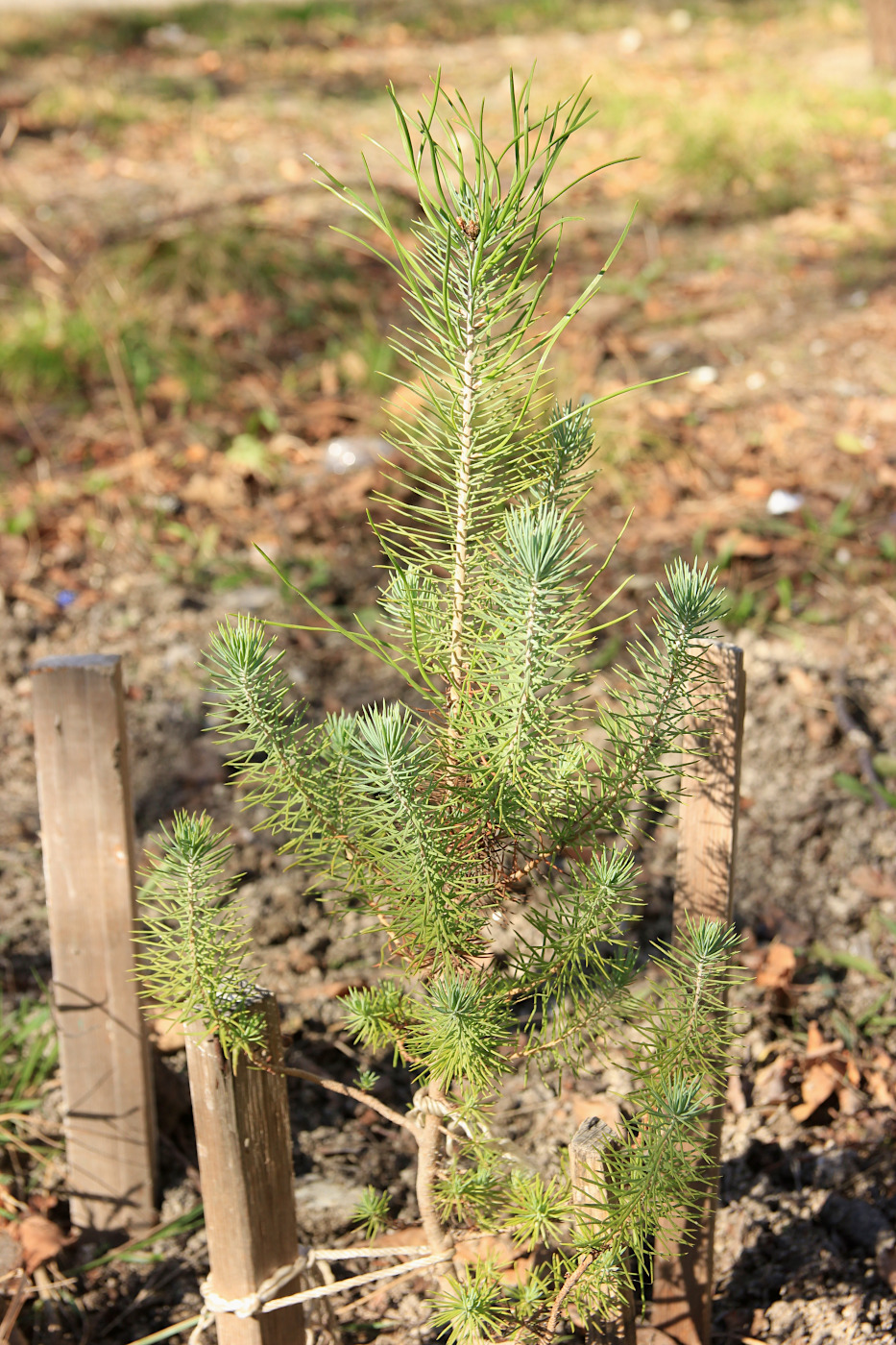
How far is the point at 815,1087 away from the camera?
6.87 feet

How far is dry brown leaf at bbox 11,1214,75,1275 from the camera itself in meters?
1.85

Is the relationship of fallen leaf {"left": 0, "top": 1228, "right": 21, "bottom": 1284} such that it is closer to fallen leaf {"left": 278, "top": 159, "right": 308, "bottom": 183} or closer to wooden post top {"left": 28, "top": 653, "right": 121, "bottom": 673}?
wooden post top {"left": 28, "top": 653, "right": 121, "bottom": 673}

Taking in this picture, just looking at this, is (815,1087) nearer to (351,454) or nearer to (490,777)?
(490,777)

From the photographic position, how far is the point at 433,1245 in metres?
1.39

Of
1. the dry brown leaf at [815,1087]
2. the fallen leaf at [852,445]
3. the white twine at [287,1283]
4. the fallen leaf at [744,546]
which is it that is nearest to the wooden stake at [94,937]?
the white twine at [287,1283]

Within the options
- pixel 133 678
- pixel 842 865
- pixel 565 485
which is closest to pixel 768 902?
pixel 842 865

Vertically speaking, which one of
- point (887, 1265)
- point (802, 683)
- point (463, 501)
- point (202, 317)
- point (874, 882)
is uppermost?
point (202, 317)

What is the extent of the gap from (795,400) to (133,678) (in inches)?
107

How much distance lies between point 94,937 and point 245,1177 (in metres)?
0.62

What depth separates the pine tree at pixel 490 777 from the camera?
105 centimetres

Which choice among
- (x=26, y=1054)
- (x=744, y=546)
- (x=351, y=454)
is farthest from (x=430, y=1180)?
(x=351, y=454)

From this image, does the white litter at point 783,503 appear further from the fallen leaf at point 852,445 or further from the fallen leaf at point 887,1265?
the fallen leaf at point 887,1265

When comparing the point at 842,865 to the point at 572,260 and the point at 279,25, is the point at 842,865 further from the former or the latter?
the point at 279,25

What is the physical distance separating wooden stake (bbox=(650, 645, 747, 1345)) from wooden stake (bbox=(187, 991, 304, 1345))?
0.51m
